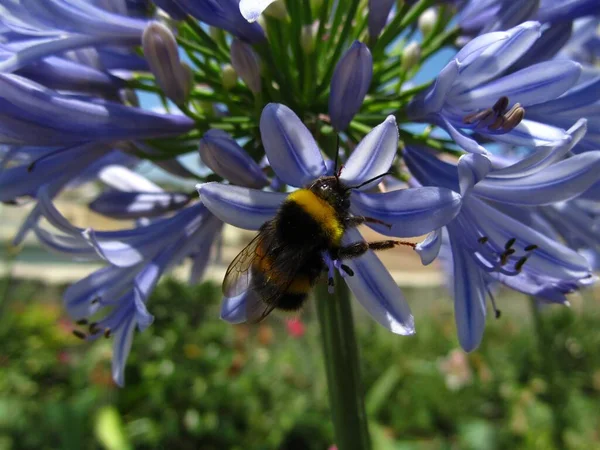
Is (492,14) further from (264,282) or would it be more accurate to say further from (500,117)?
(264,282)

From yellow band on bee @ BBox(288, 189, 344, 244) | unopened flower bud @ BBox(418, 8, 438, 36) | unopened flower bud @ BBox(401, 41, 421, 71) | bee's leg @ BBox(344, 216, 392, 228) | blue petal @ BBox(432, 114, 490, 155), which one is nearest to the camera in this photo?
blue petal @ BBox(432, 114, 490, 155)

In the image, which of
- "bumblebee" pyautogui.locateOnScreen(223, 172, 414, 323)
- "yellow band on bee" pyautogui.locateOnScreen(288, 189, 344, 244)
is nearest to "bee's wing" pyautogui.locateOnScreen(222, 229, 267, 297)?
"bumblebee" pyautogui.locateOnScreen(223, 172, 414, 323)

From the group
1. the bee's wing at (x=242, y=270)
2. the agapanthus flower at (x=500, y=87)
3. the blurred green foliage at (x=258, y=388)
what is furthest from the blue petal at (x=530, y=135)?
the blurred green foliage at (x=258, y=388)

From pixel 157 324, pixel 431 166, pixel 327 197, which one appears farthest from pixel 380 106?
pixel 157 324

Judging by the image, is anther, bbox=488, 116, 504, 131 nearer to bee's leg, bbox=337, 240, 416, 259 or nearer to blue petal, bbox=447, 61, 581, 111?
blue petal, bbox=447, 61, 581, 111

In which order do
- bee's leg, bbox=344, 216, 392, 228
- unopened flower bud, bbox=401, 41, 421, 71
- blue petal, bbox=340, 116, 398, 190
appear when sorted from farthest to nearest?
1. unopened flower bud, bbox=401, 41, 421, 71
2. bee's leg, bbox=344, 216, 392, 228
3. blue petal, bbox=340, 116, 398, 190

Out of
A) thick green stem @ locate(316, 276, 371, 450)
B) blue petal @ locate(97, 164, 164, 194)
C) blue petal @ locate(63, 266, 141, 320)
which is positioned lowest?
thick green stem @ locate(316, 276, 371, 450)

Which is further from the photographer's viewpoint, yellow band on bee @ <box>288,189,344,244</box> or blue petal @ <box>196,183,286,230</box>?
yellow band on bee @ <box>288,189,344,244</box>
